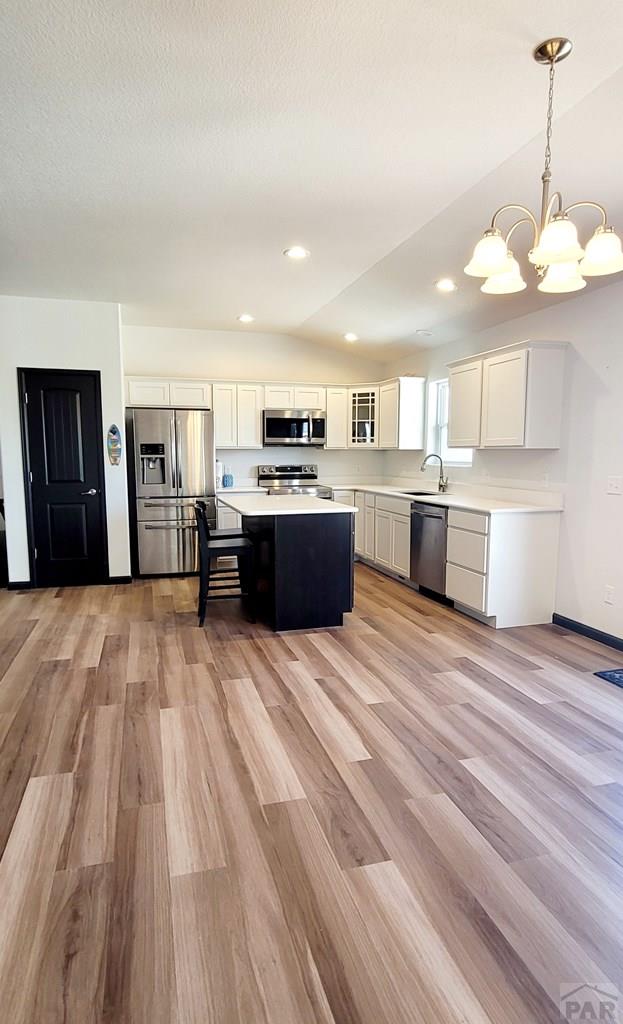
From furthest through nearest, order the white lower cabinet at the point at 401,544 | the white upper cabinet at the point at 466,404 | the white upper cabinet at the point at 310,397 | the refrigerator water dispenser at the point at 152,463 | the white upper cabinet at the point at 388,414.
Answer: the white upper cabinet at the point at 310,397, the white upper cabinet at the point at 388,414, the refrigerator water dispenser at the point at 152,463, the white lower cabinet at the point at 401,544, the white upper cabinet at the point at 466,404

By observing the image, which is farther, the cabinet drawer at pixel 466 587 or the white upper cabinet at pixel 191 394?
the white upper cabinet at pixel 191 394

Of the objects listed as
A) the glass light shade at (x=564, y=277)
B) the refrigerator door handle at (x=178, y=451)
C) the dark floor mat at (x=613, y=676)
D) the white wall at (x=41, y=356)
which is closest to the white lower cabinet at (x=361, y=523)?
the refrigerator door handle at (x=178, y=451)

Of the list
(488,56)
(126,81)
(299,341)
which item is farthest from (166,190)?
(299,341)

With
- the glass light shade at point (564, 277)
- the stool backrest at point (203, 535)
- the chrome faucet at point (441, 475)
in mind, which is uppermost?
the glass light shade at point (564, 277)

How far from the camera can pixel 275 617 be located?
3980mm

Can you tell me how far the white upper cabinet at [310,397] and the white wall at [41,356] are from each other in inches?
88.0

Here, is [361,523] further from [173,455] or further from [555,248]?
[555,248]

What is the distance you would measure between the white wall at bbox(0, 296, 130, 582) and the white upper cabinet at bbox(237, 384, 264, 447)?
1.56 metres

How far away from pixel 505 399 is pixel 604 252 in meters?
2.42

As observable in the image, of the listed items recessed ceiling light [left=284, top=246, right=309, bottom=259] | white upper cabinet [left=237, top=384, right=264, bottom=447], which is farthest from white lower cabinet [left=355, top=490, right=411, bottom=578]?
recessed ceiling light [left=284, top=246, right=309, bottom=259]

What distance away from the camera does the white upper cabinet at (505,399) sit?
4.07 metres

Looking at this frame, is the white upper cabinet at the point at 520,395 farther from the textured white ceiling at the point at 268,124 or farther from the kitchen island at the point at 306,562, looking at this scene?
the kitchen island at the point at 306,562

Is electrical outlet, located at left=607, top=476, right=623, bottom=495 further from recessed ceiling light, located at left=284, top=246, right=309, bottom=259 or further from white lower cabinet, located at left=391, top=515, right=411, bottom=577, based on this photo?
recessed ceiling light, located at left=284, top=246, right=309, bottom=259

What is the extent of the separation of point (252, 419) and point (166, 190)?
11.9ft
